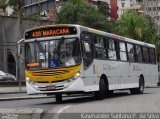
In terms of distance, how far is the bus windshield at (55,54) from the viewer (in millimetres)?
20938

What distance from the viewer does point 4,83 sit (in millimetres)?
44500

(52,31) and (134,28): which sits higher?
(52,31)

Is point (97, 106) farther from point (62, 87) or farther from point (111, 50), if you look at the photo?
point (111, 50)

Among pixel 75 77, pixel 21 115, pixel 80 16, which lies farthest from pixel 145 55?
pixel 80 16

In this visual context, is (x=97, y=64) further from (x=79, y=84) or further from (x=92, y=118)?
(x=92, y=118)

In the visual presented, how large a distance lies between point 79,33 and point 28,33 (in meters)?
2.30

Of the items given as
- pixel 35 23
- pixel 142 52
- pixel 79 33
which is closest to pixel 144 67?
pixel 142 52

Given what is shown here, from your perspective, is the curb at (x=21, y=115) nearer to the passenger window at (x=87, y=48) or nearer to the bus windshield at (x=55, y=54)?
the bus windshield at (x=55, y=54)

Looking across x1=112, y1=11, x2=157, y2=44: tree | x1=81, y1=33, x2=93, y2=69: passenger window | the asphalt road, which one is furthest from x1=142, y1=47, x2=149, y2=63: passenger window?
x1=112, y1=11, x2=157, y2=44: tree

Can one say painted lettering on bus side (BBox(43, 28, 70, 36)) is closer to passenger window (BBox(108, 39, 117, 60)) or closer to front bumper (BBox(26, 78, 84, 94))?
front bumper (BBox(26, 78, 84, 94))

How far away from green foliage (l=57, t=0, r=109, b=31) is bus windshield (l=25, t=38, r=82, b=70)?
37.6 meters

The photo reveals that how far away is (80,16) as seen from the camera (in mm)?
59500

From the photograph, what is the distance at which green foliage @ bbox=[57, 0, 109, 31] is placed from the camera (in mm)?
59594

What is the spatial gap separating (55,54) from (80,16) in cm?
3885
